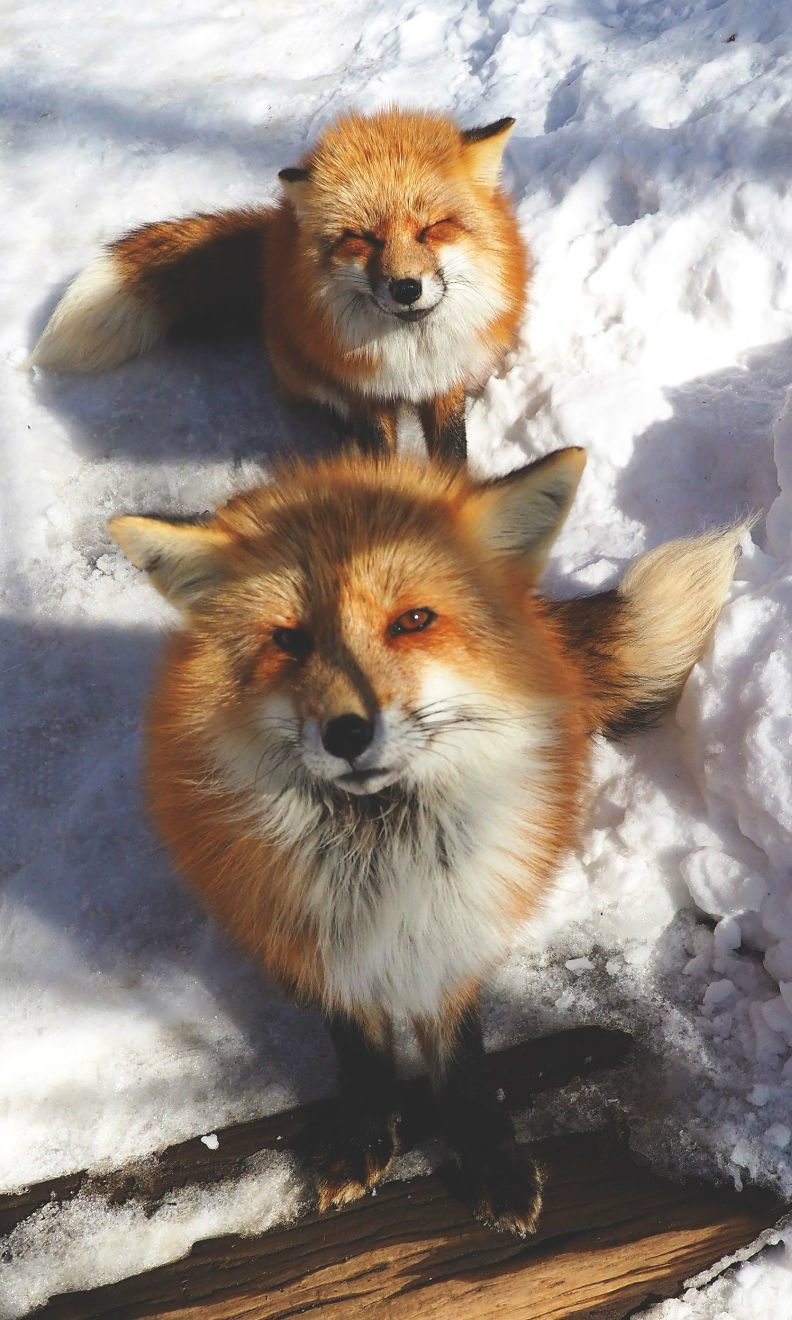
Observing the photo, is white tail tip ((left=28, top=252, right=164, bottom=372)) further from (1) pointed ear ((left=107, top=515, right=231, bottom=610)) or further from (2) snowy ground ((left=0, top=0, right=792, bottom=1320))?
(1) pointed ear ((left=107, top=515, right=231, bottom=610))

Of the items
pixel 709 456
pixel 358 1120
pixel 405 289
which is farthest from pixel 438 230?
pixel 358 1120

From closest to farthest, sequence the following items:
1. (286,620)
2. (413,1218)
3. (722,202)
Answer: (286,620), (413,1218), (722,202)

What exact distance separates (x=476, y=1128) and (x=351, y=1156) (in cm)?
21

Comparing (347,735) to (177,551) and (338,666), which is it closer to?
(338,666)

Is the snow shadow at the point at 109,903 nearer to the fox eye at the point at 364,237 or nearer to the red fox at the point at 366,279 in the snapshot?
the red fox at the point at 366,279

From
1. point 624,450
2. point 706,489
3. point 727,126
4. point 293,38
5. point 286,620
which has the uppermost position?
point 293,38

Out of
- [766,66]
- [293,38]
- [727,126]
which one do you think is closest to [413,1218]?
[727,126]

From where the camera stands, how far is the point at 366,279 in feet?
7.48

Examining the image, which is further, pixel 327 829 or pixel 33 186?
pixel 33 186

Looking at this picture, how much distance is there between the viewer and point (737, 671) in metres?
1.86

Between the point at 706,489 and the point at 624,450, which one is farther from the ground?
the point at 624,450

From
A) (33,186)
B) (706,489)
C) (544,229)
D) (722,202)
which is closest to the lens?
(706,489)

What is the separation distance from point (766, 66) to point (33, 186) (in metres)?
2.31

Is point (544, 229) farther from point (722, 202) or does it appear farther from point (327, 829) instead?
point (327, 829)
